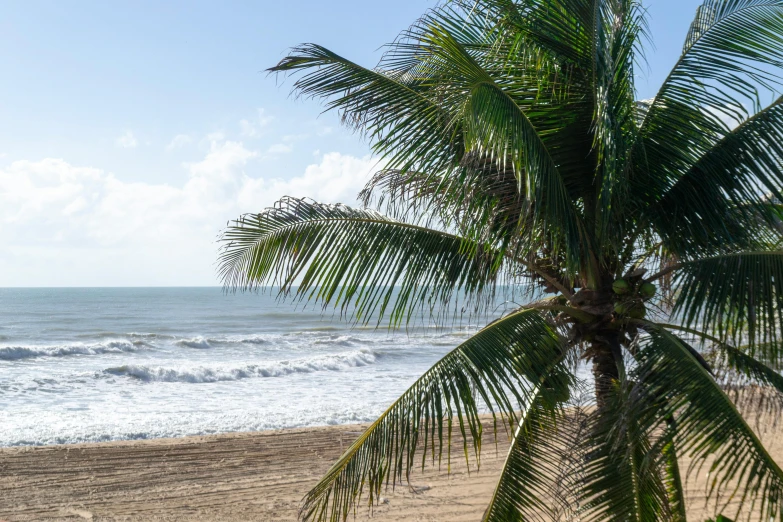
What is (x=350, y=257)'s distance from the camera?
4215 mm

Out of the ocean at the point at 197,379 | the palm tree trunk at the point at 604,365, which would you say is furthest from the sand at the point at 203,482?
the palm tree trunk at the point at 604,365

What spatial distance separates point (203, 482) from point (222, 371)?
423 inches

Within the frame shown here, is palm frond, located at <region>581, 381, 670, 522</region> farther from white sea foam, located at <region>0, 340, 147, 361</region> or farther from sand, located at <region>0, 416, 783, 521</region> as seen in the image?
white sea foam, located at <region>0, 340, 147, 361</region>

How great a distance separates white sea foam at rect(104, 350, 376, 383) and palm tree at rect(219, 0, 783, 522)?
14138 millimetres

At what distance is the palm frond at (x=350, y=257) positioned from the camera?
4215 millimetres

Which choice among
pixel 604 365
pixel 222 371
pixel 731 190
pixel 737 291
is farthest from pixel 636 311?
pixel 222 371

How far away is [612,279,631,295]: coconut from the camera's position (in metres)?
3.69

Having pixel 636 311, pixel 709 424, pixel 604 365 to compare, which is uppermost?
pixel 636 311

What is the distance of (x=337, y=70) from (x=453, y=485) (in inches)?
215

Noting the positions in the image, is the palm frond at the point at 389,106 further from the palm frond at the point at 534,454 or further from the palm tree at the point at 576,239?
the palm frond at the point at 534,454

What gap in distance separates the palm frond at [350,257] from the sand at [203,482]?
3.34m

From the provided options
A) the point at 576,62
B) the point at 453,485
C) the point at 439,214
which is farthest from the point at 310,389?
the point at 576,62

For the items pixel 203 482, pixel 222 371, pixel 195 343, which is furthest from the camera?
pixel 195 343

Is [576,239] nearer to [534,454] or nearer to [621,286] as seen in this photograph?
[621,286]
